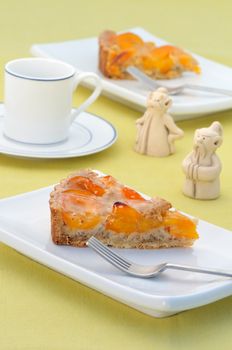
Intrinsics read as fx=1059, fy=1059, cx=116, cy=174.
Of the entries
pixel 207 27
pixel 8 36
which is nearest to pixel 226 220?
pixel 8 36

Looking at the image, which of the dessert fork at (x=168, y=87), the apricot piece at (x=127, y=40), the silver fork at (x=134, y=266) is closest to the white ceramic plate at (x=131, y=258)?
the silver fork at (x=134, y=266)

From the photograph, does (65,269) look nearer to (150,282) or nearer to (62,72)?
(150,282)

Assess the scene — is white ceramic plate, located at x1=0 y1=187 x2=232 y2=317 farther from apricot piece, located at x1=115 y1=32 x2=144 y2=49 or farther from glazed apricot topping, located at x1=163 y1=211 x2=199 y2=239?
apricot piece, located at x1=115 y1=32 x2=144 y2=49

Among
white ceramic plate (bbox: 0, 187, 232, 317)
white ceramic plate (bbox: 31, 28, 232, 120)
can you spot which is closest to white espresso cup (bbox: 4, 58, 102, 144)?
white ceramic plate (bbox: 31, 28, 232, 120)

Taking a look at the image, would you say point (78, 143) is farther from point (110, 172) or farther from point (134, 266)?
point (134, 266)

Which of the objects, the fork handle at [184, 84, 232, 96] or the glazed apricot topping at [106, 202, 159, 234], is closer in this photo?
the glazed apricot topping at [106, 202, 159, 234]
